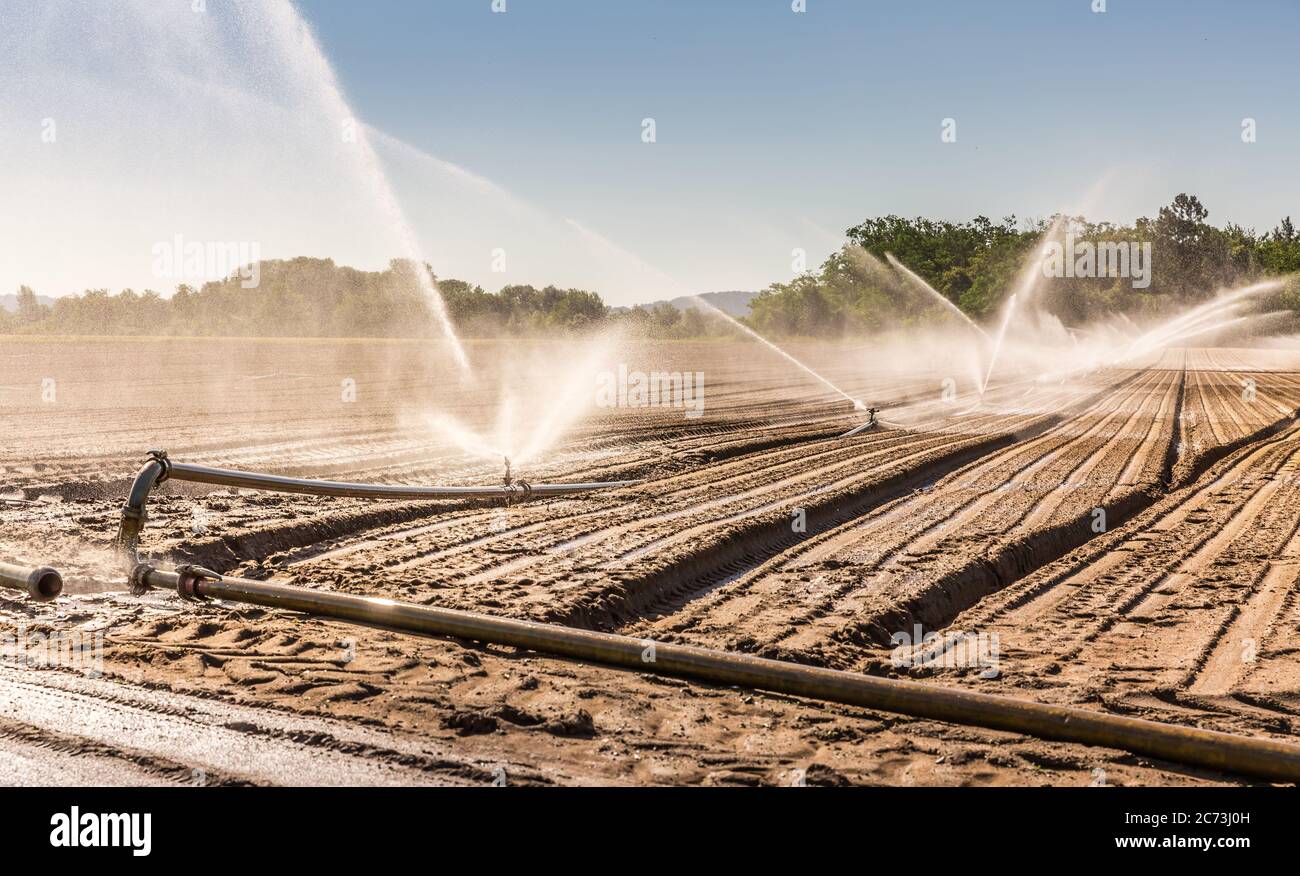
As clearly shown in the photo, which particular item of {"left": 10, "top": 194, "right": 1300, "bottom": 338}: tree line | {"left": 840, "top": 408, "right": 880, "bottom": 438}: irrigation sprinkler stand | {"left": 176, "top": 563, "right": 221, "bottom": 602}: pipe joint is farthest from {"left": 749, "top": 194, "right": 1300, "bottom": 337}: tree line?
{"left": 176, "top": 563, "right": 221, "bottom": 602}: pipe joint

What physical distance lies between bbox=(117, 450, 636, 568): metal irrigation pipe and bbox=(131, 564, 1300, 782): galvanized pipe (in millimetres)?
1390

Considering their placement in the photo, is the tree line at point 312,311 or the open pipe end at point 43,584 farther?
the tree line at point 312,311

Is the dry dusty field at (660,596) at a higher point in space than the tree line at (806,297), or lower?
lower

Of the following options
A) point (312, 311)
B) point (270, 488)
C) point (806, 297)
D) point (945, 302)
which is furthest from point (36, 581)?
point (806, 297)

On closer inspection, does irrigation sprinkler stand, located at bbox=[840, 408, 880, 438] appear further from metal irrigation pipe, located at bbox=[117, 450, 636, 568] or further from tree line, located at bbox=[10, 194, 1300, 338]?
tree line, located at bbox=[10, 194, 1300, 338]

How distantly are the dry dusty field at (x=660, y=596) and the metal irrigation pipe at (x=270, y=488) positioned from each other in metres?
0.27

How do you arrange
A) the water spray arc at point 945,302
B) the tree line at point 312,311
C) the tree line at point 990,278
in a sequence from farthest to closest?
the tree line at point 990,278 → the tree line at point 312,311 → the water spray arc at point 945,302

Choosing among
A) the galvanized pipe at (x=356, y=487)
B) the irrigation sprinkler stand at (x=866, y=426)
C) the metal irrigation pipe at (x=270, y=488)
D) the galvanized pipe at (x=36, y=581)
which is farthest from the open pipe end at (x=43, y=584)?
the irrigation sprinkler stand at (x=866, y=426)

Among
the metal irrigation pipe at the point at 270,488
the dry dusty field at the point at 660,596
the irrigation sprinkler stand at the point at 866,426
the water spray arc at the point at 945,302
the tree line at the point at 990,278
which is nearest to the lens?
the dry dusty field at the point at 660,596

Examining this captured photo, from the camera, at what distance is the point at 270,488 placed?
890 cm

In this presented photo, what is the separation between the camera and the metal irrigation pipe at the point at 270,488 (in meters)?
7.79

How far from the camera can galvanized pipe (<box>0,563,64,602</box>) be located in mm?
5863

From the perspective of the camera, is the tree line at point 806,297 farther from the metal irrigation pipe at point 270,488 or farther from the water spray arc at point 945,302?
the metal irrigation pipe at point 270,488

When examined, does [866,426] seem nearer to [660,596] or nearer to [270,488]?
[660,596]
